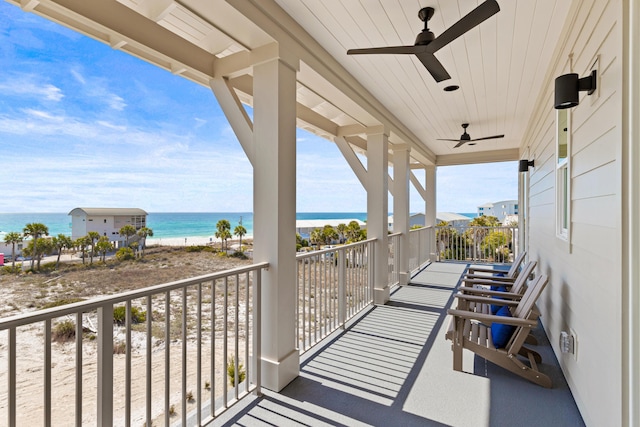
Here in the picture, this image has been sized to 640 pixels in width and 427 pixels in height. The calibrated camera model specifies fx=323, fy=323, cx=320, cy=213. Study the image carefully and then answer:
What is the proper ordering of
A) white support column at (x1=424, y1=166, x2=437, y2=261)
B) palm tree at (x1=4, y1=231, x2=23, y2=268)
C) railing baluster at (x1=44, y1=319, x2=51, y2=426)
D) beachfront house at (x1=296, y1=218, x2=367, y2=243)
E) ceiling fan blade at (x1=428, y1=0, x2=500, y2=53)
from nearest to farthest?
1. railing baluster at (x1=44, y1=319, x2=51, y2=426)
2. ceiling fan blade at (x1=428, y1=0, x2=500, y2=53)
3. palm tree at (x1=4, y1=231, x2=23, y2=268)
4. white support column at (x1=424, y1=166, x2=437, y2=261)
5. beachfront house at (x1=296, y1=218, x2=367, y2=243)

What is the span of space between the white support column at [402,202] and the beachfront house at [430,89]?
5.99 ft

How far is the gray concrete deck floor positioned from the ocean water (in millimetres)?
1884

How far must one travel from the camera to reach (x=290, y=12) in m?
2.31

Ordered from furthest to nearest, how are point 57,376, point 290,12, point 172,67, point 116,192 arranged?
point 116,192
point 57,376
point 172,67
point 290,12

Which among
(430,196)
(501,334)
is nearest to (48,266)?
(501,334)

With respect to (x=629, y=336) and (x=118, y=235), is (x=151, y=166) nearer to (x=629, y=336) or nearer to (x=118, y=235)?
(x=118, y=235)

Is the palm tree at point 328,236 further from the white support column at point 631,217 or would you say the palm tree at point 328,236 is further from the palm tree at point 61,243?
the white support column at point 631,217

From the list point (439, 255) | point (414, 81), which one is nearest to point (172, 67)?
point (414, 81)

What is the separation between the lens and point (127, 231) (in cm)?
382

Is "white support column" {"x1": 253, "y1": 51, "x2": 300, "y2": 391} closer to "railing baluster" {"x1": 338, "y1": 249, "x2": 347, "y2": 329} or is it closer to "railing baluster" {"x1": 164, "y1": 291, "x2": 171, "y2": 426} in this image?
"railing baluster" {"x1": 164, "y1": 291, "x2": 171, "y2": 426}

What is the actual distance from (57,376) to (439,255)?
25.0 ft

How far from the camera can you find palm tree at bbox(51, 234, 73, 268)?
3.04 meters

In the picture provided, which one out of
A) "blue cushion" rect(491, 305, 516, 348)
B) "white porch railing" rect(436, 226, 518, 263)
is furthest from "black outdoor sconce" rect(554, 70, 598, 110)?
"white porch railing" rect(436, 226, 518, 263)

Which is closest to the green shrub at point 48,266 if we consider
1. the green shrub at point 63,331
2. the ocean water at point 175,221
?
the ocean water at point 175,221
